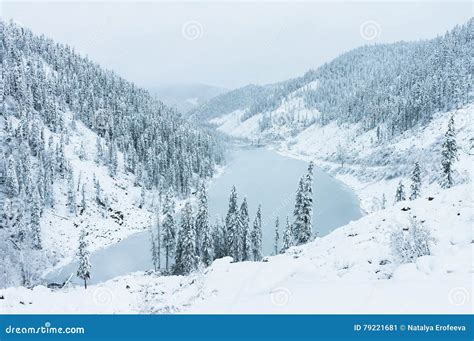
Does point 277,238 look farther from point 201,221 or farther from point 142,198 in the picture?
point 142,198

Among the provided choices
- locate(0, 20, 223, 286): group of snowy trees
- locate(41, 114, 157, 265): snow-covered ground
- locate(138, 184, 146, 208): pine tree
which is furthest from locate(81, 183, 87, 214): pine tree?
locate(138, 184, 146, 208): pine tree

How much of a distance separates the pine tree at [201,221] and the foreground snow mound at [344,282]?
2890cm

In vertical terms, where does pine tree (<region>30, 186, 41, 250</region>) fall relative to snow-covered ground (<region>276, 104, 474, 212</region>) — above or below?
below

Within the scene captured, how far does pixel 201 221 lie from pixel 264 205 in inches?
1738

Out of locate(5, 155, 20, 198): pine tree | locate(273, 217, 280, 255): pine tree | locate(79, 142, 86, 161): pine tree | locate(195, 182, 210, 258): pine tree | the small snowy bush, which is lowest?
locate(273, 217, 280, 255): pine tree

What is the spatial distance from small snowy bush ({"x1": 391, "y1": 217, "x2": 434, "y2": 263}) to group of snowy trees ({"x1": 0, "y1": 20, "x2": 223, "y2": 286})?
2344 inches

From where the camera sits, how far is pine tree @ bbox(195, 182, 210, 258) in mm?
51219

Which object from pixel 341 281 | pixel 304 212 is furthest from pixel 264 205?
pixel 341 281

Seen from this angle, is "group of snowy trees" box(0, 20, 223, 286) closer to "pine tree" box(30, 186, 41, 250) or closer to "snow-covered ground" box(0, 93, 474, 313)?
"pine tree" box(30, 186, 41, 250)

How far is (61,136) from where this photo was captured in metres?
106

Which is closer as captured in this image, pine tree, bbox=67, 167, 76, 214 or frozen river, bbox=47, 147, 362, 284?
frozen river, bbox=47, 147, 362, 284
